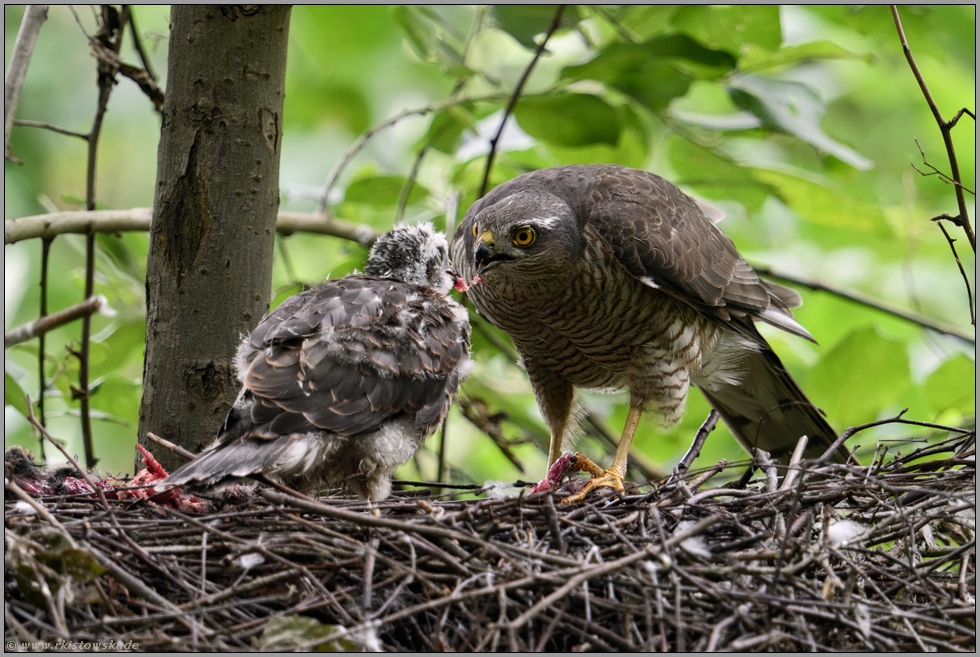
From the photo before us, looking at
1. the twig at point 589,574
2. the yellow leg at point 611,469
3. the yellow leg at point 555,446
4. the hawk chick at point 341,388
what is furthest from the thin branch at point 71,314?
the yellow leg at point 555,446

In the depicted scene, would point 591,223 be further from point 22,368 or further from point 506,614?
point 22,368

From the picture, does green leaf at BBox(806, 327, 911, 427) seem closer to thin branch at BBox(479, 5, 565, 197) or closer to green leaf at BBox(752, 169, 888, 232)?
green leaf at BBox(752, 169, 888, 232)

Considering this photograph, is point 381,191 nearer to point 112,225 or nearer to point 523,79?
point 523,79

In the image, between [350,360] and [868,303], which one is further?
[868,303]

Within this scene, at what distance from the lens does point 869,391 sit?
13.0ft

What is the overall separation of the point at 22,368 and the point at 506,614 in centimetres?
333

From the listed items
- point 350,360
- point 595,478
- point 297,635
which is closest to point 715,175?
point 595,478

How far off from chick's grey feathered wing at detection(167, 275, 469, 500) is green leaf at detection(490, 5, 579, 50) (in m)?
1.54

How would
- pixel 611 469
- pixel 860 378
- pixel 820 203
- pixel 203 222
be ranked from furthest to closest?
pixel 820 203 → pixel 860 378 → pixel 611 469 → pixel 203 222

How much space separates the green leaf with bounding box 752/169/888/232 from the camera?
4.28 metres

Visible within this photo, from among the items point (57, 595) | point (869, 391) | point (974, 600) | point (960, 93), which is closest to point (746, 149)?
point (960, 93)

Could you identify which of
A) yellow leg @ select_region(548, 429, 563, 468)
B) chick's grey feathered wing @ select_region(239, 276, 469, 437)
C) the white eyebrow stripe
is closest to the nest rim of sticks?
chick's grey feathered wing @ select_region(239, 276, 469, 437)

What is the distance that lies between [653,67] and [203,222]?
2.20 m

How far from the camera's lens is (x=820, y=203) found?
172 inches
